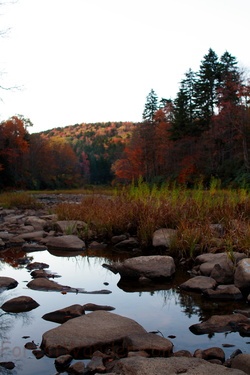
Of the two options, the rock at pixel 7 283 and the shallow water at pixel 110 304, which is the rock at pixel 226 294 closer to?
the shallow water at pixel 110 304

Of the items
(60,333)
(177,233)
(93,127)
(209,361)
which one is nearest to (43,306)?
(60,333)

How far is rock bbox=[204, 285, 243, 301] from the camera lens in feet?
12.3

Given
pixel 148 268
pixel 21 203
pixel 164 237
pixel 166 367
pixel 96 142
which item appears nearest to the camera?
pixel 166 367

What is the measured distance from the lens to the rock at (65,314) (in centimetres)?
314

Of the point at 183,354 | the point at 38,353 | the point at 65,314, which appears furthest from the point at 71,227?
the point at 183,354

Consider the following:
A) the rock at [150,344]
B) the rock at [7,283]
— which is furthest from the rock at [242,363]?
the rock at [7,283]

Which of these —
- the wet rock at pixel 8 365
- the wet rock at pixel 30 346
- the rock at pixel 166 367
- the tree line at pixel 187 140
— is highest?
the tree line at pixel 187 140

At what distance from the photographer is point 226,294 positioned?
12.4 ft

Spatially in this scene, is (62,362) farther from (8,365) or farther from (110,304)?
(110,304)

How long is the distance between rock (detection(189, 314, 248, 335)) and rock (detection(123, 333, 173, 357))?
1.49ft

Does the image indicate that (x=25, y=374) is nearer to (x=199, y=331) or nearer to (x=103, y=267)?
(x=199, y=331)

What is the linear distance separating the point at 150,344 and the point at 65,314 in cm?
94

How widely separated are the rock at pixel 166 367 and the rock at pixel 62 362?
30 centimetres

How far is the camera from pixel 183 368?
2113mm
